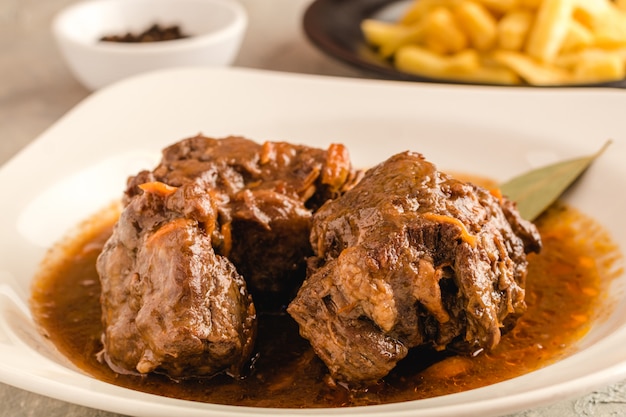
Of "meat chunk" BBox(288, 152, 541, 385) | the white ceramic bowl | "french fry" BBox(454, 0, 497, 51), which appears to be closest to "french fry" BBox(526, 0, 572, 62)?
"french fry" BBox(454, 0, 497, 51)

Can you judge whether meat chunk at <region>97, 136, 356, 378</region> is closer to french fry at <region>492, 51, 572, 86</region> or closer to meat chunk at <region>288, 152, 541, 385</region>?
meat chunk at <region>288, 152, 541, 385</region>

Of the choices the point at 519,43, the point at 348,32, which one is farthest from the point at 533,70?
the point at 348,32

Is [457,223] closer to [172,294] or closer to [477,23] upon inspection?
[172,294]

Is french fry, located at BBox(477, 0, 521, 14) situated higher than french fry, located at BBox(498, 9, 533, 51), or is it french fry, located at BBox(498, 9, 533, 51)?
french fry, located at BBox(477, 0, 521, 14)

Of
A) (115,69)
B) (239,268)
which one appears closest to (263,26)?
(115,69)

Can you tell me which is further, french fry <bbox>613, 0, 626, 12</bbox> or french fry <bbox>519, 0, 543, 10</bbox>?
french fry <bbox>613, 0, 626, 12</bbox>

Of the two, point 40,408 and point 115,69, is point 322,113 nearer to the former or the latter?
point 115,69
